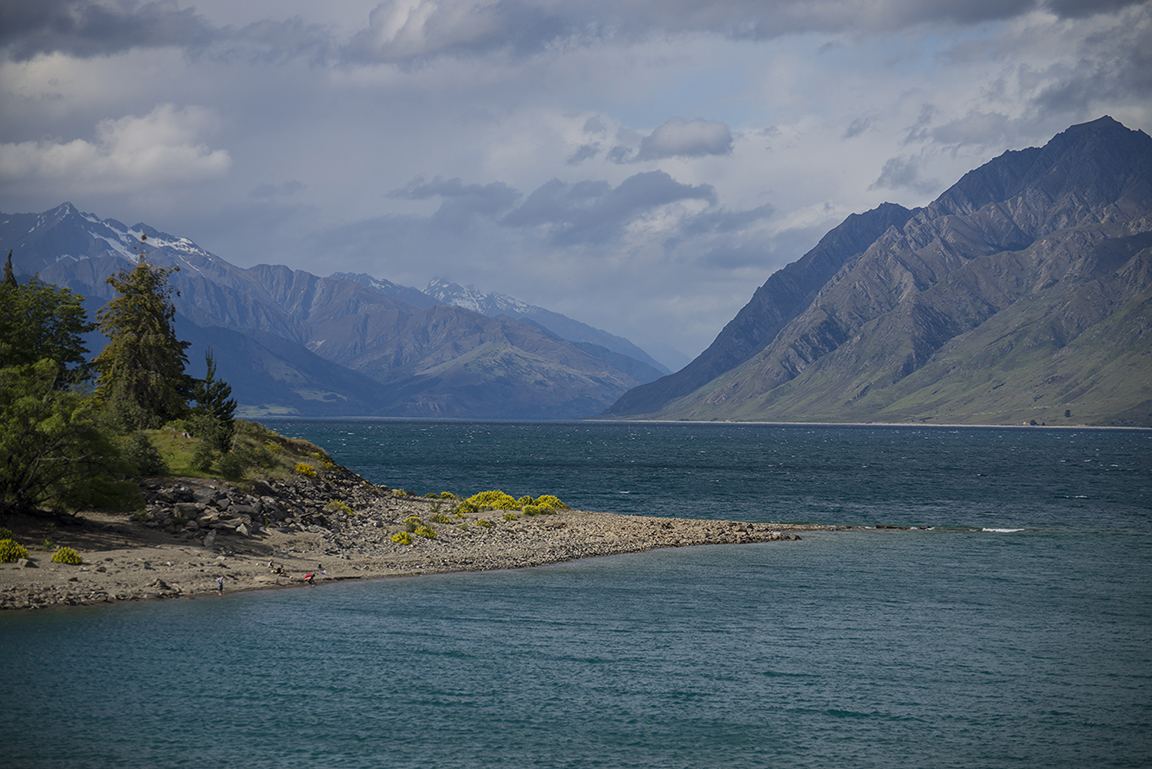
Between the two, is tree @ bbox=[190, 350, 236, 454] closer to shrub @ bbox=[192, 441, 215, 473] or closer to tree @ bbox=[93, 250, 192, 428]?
shrub @ bbox=[192, 441, 215, 473]

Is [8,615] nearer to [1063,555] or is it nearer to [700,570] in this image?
[700,570]

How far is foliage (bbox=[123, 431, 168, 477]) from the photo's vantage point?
55469mm

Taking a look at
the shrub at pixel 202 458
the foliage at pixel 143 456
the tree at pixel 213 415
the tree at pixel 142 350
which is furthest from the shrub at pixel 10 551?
the tree at pixel 142 350

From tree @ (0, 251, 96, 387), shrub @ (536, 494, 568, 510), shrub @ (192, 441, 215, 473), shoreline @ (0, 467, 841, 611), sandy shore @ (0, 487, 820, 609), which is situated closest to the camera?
sandy shore @ (0, 487, 820, 609)

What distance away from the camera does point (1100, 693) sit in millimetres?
29281

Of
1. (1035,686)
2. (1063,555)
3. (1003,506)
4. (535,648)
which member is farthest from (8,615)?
(1003,506)

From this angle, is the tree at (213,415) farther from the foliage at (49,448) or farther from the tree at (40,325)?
the foliage at (49,448)

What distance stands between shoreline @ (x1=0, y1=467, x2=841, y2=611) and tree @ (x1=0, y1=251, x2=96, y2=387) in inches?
669

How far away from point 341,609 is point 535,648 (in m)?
11.0

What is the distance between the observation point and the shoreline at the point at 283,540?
40844 mm

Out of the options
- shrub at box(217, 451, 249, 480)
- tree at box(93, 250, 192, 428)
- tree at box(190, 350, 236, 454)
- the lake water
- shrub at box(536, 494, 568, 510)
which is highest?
tree at box(93, 250, 192, 428)

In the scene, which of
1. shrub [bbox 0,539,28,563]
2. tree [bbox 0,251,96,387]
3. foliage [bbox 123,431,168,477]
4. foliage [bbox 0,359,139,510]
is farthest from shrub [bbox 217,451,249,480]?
shrub [bbox 0,539,28,563]

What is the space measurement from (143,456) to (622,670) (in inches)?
1564

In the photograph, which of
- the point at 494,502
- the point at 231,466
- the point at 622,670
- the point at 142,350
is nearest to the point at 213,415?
the point at 142,350
